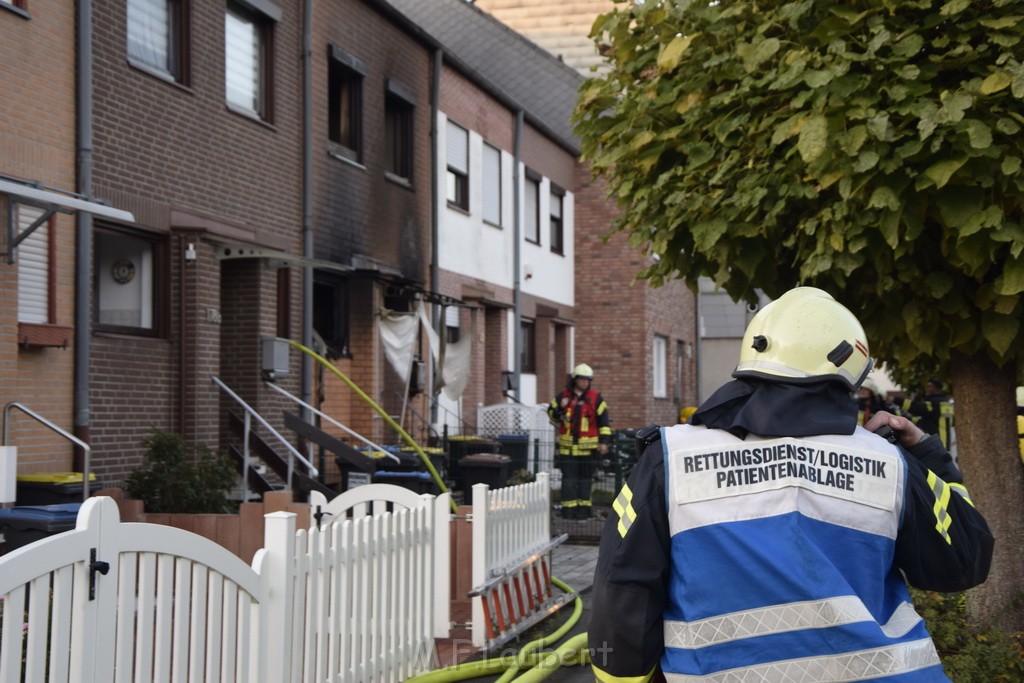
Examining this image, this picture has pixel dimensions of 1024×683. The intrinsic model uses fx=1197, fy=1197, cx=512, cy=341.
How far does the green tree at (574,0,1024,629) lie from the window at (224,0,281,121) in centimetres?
646

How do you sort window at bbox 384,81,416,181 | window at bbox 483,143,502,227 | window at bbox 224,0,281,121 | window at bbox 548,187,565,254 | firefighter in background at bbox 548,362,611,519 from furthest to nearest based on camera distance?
1. window at bbox 548,187,565,254
2. window at bbox 483,143,502,227
3. window at bbox 384,81,416,181
4. firefighter in background at bbox 548,362,611,519
5. window at bbox 224,0,281,121

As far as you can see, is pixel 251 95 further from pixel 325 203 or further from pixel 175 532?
pixel 175 532

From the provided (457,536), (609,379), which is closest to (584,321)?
(609,379)

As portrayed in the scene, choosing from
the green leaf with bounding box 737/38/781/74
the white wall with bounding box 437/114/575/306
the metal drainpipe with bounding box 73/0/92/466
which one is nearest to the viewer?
the green leaf with bounding box 737/38/781/74

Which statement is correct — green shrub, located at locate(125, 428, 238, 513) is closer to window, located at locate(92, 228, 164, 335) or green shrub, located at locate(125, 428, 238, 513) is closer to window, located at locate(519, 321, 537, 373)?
window, located at locate(92, 228, 164, 335)

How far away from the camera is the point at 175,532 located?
151 inches

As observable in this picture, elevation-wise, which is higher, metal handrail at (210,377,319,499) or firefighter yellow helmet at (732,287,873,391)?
firefighter yellow helmet at (732,287,873,391)

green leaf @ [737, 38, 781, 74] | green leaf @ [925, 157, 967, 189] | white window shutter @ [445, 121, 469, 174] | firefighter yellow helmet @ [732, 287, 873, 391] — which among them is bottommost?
firefighter yellow helmet @ [732, 287, 873, 391]

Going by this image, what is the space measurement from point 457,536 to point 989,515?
3.22 meters

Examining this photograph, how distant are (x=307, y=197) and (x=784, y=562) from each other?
37.5ft

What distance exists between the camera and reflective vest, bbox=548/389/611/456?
47.8ft

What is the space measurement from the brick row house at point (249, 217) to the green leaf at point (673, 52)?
4.40 meters

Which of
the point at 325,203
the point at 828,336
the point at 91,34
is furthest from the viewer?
the point at 325,203

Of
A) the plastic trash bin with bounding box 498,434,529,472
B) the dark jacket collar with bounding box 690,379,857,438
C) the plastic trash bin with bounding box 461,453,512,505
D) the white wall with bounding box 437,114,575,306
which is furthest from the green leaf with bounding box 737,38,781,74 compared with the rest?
the white wall with bounding box 437,114,575,306
